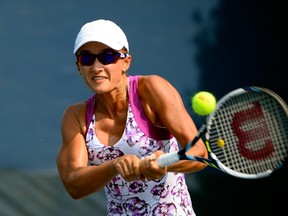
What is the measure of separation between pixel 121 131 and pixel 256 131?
0.58 m

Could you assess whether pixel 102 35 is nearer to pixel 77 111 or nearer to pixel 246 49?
pixel 77 111

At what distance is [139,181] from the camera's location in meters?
3.13

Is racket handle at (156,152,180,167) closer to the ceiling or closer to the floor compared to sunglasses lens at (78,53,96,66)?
closer to the floor

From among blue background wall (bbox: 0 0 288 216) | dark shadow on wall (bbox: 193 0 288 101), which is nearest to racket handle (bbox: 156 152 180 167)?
blue background wall (bbox: 0 0 288 216)

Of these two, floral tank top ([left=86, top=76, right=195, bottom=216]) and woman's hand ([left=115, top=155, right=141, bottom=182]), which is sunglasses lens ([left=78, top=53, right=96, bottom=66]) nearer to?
floral tank top ([left=86, top=76, right=195, bottom=216])

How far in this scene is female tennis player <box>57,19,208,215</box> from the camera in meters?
3.06

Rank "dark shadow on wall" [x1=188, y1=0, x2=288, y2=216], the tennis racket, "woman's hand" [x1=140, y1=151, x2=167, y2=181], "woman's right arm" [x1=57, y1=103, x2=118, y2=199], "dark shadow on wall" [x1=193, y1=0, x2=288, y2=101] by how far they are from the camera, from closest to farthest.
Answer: "woman's hand" [x1=140, y1=151, x2=167, y2=181]
the tennis racket
"woman's right arm" [x1=57, y1=103, x2=118, y2=199]
"dark shadow on wall" [x1=188, y1=0, x2=288, y2=216]
"dark shadow on wall" [x1=193, y1=0, x2=288, y2=101]

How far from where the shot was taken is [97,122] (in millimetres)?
3258

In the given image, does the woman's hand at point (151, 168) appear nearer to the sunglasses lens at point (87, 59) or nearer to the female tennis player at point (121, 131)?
the female tennis player at point (121, 131)

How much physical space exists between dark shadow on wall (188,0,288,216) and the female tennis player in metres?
2.20

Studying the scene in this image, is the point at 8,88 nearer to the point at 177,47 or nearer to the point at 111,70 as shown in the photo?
the point at 177,47

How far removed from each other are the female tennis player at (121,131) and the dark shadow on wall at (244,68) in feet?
7.23

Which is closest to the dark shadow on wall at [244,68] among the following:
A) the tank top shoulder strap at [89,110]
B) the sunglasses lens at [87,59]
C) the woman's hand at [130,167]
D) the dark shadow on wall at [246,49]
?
the dark shadow on wall at [246,49]

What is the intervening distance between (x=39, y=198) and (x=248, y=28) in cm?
196
